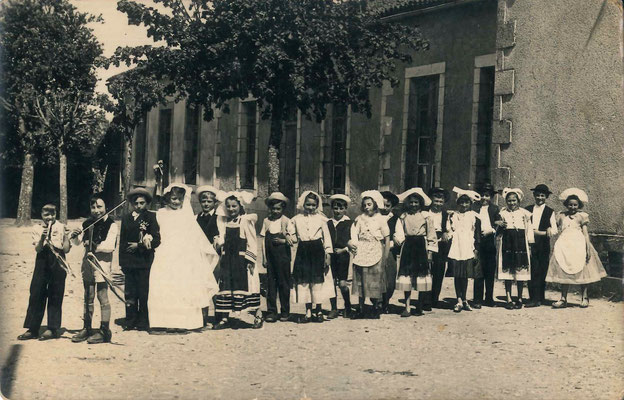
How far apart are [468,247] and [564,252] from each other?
131 centimetres

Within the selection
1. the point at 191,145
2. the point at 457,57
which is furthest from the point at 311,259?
the point at 191,145

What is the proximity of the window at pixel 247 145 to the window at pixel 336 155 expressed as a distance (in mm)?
2883

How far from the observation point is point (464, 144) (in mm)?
12727

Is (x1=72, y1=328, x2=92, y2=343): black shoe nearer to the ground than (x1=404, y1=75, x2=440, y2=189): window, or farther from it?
nearer to the ground

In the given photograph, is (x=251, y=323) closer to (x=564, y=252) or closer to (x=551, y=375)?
(x=551, y=375)

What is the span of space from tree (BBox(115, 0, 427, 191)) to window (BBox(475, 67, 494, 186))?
97.4 inches

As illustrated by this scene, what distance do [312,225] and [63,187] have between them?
9.42 feet

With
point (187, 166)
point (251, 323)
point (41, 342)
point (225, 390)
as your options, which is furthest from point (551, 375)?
point (187, 166)

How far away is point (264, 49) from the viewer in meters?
9.72

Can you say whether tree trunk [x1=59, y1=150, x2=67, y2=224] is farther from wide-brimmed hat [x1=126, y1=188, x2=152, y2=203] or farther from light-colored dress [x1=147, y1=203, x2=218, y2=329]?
light-colored dress [x1=147, y1=203, x2=218, y2=329]

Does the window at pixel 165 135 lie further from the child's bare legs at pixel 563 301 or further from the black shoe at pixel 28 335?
the black shoe at pixel 28 335

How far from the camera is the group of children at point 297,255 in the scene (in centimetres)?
688

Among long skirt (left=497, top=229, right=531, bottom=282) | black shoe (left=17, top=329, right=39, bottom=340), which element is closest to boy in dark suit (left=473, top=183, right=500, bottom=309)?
long skirt (left=497, top=229, right=531, bottom=282)

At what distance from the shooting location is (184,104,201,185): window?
787 inches
